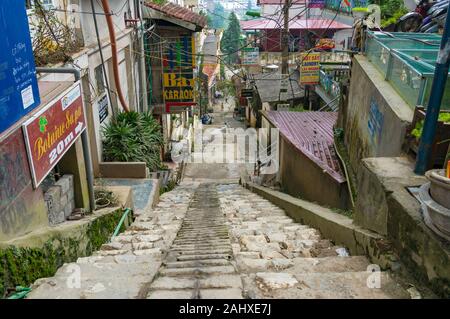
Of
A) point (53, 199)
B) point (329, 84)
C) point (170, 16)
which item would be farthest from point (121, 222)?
point (329, 84)

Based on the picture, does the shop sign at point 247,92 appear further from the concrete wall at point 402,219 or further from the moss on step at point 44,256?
the concrete wall at point 402,219

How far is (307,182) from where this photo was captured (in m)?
10.7

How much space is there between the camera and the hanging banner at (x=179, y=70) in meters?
16.7

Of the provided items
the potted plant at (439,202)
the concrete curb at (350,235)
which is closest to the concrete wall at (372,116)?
the concrete curb at (350,235)

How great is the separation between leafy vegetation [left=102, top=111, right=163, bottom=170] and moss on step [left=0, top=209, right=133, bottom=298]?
5.76 meters

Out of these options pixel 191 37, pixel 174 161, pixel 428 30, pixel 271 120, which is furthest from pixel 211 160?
pixel 428 30

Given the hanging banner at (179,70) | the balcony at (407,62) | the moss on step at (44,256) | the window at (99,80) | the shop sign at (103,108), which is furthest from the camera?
the hanging banner at (179,70)

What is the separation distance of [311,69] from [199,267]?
17571mm

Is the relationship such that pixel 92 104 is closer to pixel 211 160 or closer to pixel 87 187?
pixel 87 187

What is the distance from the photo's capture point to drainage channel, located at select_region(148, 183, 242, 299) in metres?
3.32

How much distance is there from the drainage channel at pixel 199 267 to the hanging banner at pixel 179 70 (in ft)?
A: 32.5

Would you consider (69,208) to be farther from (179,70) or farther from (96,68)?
(179,70)
